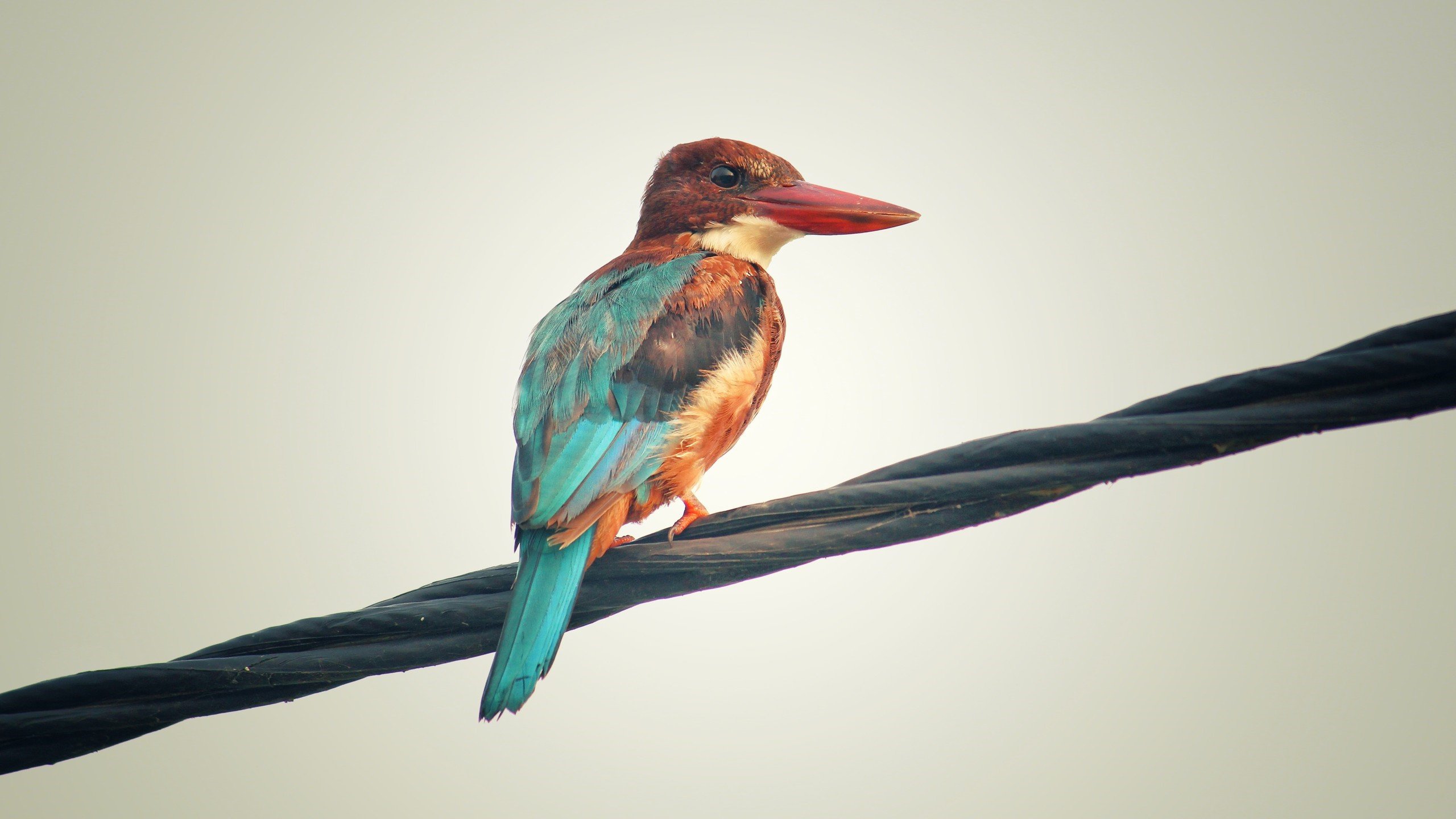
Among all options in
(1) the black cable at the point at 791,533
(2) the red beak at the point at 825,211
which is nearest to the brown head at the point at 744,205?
(2) the red beak at the point at 825,211

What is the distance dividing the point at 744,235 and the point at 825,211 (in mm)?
287

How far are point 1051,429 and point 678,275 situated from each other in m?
1.34

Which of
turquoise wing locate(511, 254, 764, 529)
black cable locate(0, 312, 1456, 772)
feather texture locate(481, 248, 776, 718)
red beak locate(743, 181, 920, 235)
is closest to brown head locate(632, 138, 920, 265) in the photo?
red beak locate(743, 181, 920, 235)

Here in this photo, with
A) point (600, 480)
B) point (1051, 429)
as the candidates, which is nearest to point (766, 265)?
point (600, 480)

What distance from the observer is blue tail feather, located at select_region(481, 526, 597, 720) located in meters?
1.66

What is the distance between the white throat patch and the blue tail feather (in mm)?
1708

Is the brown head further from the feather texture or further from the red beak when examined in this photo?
the feather texture

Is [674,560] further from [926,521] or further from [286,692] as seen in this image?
[286,692]

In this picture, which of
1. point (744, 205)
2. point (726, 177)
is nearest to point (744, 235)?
point (744, 205)

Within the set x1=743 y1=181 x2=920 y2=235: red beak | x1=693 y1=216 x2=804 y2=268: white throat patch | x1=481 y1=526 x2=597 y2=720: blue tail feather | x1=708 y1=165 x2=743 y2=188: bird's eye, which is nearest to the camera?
x1=481 y1=526 x2=597 y2=720: blue tail feather

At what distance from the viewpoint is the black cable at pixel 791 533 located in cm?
135

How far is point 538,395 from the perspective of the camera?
2.26 metres

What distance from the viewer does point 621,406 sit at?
2.15 metres

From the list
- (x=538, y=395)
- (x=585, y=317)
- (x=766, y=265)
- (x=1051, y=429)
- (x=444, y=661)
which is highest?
(x=766, y=265)
